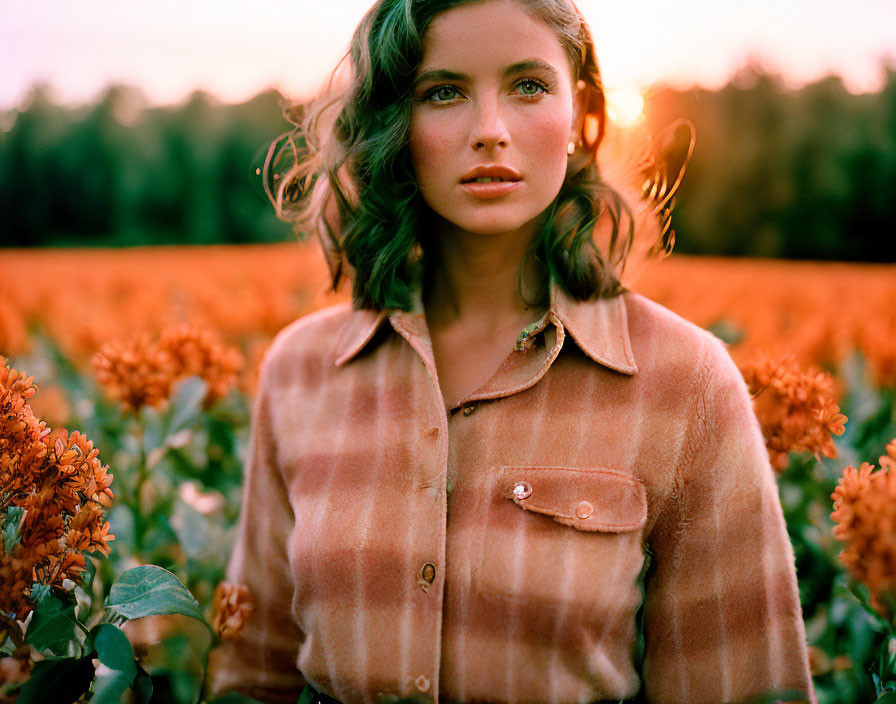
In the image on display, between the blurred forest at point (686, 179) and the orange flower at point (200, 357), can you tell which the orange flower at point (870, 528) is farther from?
the blurred forest at point (686, 179)

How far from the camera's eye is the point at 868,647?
160 centimetres

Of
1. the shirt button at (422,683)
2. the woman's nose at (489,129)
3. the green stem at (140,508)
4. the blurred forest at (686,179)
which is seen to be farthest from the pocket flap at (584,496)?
the blurred forest at (686,179)

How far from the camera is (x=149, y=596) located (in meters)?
0.98

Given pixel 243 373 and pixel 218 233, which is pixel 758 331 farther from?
pixel 218 233

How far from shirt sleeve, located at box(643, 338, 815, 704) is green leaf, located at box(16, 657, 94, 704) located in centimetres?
88

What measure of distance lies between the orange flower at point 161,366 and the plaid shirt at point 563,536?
0.56 metres

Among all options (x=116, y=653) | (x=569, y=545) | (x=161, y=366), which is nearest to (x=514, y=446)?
(x=569, y=545)

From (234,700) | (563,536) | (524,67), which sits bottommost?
(234,700)

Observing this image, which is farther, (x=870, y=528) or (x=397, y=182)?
(x=397, y=182)

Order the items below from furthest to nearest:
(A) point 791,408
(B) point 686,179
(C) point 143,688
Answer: (B) point 686,179
(A) point 791,408
(C) point 143,688

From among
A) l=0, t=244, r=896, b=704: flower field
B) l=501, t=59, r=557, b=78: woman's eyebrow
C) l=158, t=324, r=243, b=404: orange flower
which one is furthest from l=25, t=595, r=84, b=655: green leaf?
l=501, t=59, r=557, b=78: woman's eyebrow

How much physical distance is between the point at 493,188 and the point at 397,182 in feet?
1.12

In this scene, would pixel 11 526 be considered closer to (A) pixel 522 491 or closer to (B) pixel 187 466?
(A) pixel 522 491

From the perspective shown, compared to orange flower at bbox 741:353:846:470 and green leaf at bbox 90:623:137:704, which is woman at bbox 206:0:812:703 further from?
green leaf at bbox 90:623:137:704
